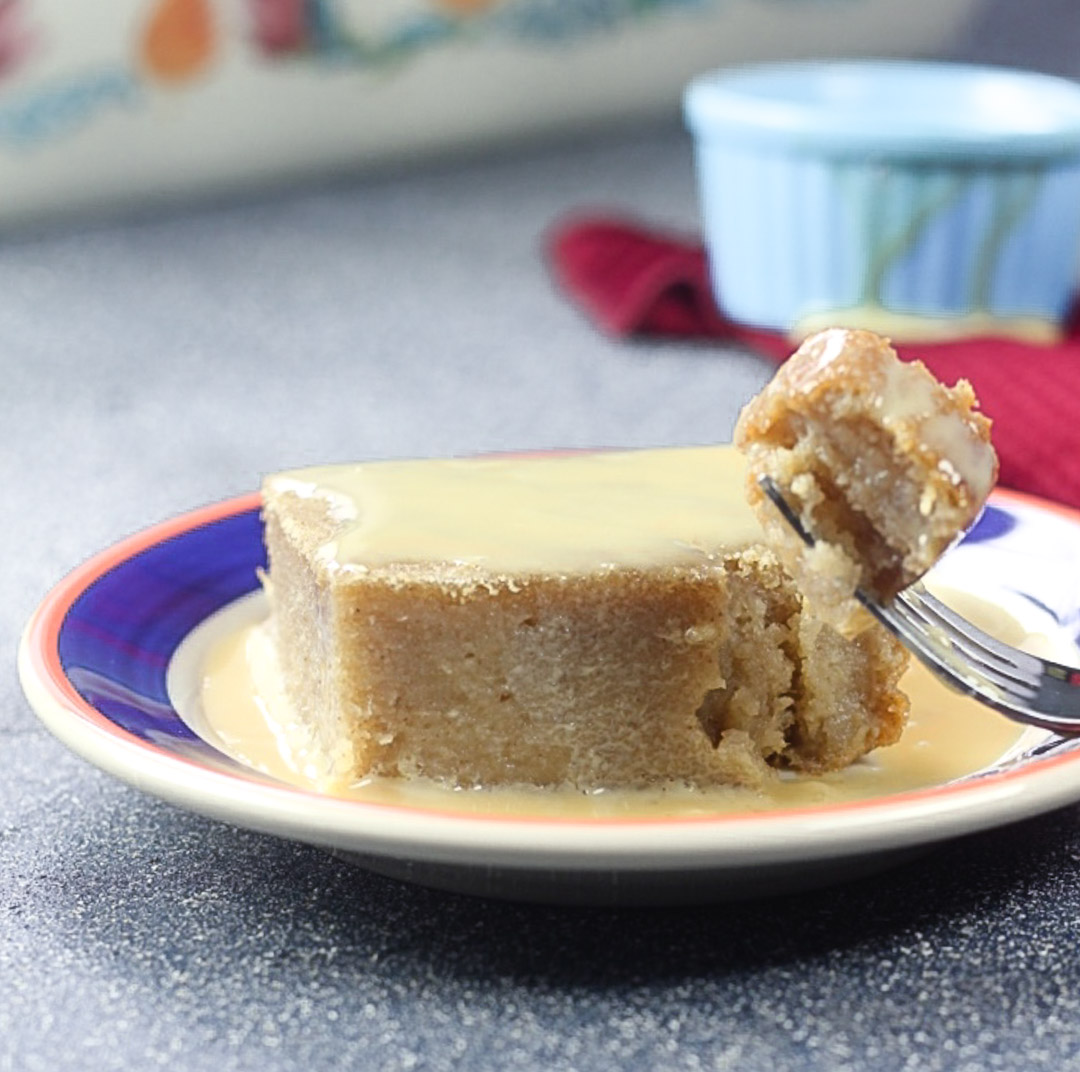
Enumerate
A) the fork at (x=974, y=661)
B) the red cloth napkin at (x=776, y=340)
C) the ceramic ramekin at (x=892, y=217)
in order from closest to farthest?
the fork at (x=974, y=661), the red cloth napkin at (x=776, y=340), the ceramic ramekin at (x=892, y=217)

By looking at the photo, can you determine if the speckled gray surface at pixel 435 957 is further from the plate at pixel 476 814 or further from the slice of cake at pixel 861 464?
the slice of cake at pixel 861 464

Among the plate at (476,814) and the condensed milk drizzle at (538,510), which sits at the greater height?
the condensed milk drizzle at (538,510)

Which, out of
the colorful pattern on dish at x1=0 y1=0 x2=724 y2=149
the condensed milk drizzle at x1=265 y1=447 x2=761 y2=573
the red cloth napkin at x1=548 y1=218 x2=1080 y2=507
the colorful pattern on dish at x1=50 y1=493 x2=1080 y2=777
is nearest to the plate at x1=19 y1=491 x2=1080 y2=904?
the colorful pattern on dish at x1=50 y1=493 x2=1080 y2=777

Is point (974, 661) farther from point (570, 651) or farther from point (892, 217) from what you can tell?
point (892, 217)

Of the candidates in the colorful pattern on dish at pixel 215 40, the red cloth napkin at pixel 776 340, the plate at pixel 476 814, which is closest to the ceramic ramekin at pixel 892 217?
the red cloth napkin at pixel 776 340

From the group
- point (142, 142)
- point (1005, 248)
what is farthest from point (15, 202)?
point (1005, 248)

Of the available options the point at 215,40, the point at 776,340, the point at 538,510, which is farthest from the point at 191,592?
the point at 215,40
